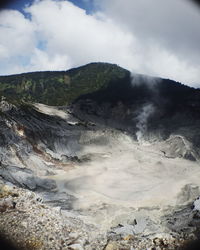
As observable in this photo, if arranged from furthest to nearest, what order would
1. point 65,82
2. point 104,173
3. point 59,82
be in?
point 59,82, point 65,82, point 104,173

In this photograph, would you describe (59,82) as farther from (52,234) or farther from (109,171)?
(52,234)

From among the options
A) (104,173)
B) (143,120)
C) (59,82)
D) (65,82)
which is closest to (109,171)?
(104,173)

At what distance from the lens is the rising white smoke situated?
2155 inches

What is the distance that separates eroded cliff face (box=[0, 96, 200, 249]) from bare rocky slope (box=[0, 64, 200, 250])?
0.31 feet

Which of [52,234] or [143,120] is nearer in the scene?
[52,234]

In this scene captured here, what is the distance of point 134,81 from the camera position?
252ft

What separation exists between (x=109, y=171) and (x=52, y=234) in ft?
68.3

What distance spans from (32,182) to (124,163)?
586 inches

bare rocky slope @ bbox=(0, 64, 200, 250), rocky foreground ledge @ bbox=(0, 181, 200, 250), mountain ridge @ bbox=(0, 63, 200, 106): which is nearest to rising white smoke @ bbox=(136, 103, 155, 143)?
bare rocky slope @ bbox=(0, 64, 200, 250)

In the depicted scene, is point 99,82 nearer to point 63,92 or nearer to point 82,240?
point 63,92

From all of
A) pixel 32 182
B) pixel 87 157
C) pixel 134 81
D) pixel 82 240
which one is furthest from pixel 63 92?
pixel 82 240

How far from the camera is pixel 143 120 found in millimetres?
59406

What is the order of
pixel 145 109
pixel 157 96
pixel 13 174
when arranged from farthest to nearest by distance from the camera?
pixel 157 96
pixel 145 109
pixel 13 174

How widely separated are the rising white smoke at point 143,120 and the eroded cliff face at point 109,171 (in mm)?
245
